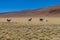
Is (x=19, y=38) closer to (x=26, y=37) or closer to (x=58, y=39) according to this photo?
(x=26, y=37)

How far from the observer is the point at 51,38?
47.1 ft

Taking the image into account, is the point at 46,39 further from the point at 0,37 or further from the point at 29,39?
the point at 0,37

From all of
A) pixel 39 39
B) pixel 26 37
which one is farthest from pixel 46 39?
pixel 26 37

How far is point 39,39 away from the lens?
13789 mm

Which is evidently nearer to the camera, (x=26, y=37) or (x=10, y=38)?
(x=10, y=38)

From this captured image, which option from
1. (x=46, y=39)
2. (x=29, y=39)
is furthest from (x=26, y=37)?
(x=46, y=39)

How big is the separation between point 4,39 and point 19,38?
1.03 metres

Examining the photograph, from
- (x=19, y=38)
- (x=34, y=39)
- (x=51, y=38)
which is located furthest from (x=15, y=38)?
(x=51, y=38)

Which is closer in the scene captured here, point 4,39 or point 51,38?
point 4,39

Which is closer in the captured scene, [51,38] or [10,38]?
[10,38]

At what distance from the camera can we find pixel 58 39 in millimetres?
14086

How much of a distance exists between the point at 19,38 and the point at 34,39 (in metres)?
0.97

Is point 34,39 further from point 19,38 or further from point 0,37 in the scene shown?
point 0,37

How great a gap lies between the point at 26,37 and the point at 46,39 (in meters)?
1.45
